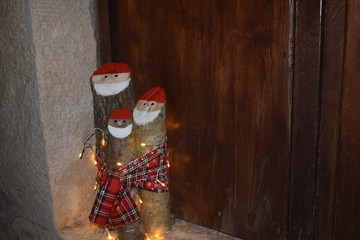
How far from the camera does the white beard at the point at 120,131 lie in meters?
1.33

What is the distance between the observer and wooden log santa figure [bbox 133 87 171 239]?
1329 millimetres

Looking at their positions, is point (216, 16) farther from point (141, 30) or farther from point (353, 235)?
point (353, 235)

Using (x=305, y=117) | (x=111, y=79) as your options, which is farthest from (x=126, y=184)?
(x=305, y=117)

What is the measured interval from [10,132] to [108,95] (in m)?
0.57

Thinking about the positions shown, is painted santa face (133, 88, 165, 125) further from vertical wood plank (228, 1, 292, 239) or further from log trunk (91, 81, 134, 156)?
vertical wood plank (228, 1, 292, 239)

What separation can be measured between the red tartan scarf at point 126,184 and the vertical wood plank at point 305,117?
1.43ft

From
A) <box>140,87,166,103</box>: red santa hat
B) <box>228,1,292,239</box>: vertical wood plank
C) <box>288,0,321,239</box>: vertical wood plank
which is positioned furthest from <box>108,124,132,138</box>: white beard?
<box>288,0,321,239</box>: vertical wood plank

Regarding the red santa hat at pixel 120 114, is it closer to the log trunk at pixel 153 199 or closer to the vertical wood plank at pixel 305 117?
the log trunk at pixel 153 199

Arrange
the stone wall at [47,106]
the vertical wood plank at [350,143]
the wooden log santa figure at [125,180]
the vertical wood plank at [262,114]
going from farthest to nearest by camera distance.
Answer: the stone wall at [47,106]
the wooden log santa figure at [125,180]
the vertical wood plank at [262,114]
the vertical wood plank at [350,143]

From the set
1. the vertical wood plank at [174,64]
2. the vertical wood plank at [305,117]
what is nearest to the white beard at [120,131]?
the vertical wood plank at [174,64]

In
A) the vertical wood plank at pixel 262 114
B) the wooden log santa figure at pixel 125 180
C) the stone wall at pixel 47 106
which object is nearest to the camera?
the vertical wood plank at pixel 262 114

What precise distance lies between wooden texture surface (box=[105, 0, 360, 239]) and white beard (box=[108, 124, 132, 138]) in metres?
0.24

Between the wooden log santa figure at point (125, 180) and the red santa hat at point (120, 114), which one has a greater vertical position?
the red santa hat at point (120, 114)

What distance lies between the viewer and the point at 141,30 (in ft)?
5.00
